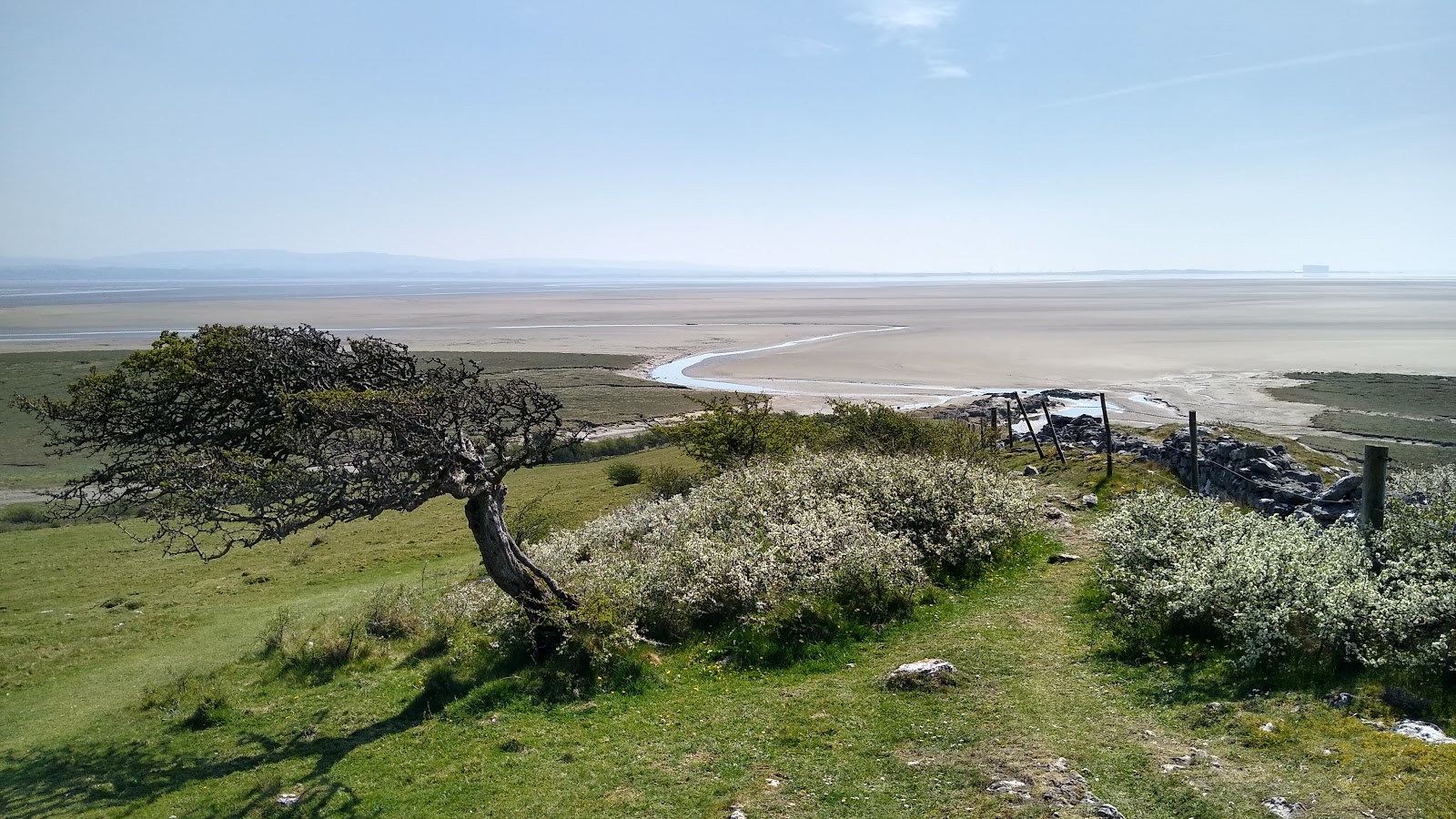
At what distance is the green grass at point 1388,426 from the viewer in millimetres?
39906

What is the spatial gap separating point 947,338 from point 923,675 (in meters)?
91.2

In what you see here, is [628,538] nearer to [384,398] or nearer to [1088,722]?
[384,398]

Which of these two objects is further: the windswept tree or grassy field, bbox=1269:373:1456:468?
grassy field, bbox=1269:373:1456:468

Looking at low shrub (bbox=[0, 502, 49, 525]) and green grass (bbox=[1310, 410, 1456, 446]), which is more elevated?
green grass (bbox=[1310, 410, 1456, 446])

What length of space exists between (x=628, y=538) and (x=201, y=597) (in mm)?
16374

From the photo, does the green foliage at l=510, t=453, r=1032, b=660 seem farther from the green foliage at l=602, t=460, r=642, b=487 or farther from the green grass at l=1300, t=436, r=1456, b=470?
the green grass at l=1300, t=436, r=1456, b=470

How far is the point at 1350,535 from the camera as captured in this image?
1348cm

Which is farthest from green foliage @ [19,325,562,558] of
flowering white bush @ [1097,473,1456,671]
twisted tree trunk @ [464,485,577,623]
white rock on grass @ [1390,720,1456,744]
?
white rock on grass @ [1390,720,1456,744]

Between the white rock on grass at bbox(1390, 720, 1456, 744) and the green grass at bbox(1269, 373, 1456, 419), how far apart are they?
4730 cm

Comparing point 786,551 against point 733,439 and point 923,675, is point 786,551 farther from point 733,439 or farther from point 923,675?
point 733,439

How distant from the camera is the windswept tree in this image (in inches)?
508

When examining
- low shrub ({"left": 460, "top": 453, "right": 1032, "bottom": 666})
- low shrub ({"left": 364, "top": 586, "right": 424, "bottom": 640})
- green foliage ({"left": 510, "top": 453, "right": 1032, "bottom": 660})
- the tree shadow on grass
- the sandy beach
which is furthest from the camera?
the sandy beach

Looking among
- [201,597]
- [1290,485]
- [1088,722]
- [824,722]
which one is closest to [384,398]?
[824,722]

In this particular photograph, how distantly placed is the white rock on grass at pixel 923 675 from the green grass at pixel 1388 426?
4050 cm
